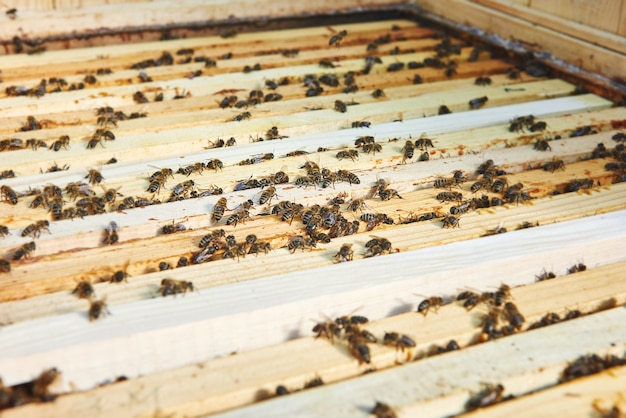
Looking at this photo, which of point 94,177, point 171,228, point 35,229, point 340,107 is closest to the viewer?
point 35,229

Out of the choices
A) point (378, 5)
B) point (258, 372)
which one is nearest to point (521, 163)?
point (258, 372)

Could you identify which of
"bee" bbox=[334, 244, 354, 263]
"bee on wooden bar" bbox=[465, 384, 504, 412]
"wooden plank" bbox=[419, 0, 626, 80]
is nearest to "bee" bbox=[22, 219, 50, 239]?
"bee" bbox=[334, 244, 354, 263]

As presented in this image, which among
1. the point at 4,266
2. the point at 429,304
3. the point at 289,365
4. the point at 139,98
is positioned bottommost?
the point at 289,365

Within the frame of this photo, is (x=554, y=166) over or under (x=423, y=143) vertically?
under

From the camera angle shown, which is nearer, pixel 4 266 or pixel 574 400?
pixel 574 400

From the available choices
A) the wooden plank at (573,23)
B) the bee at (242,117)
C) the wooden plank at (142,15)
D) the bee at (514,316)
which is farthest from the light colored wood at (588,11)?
the bee at (514,316)

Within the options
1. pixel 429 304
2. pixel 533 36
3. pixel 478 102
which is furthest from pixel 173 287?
pixel 533 36

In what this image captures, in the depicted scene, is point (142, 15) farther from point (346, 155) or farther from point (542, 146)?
point (542, 146)
